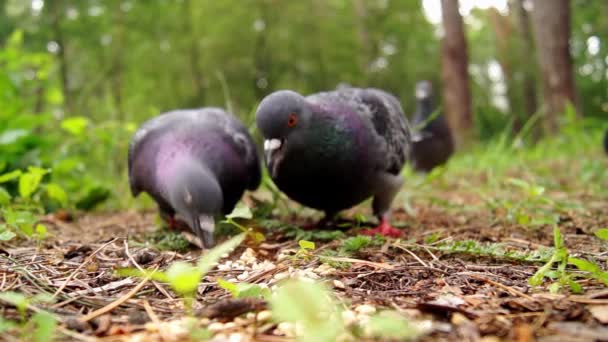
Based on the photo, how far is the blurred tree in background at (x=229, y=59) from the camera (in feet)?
20.0

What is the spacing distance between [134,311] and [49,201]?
3.40 metres

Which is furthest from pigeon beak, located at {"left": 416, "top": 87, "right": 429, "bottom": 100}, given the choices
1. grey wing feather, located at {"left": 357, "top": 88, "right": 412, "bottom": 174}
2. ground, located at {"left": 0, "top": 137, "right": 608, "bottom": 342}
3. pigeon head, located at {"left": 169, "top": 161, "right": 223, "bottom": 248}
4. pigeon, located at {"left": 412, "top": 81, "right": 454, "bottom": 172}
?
pigeon head, located at {"left": 169, "top": 161, "right": 223, "bottom": 248}

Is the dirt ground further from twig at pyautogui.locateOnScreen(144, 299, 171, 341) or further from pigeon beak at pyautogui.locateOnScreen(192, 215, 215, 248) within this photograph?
pigeon beak at pyautogui.locateOnScreen(192, 215, 215, 248)

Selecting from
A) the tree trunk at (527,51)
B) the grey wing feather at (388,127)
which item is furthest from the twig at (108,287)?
the tree trunk at (527,51)

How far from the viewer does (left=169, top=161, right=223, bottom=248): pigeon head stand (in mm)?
3301

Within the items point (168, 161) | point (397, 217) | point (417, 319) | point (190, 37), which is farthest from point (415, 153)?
point (190, 37)

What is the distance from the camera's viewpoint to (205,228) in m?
3.29

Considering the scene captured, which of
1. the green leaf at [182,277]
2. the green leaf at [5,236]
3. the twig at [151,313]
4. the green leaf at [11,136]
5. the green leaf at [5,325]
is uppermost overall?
the green leaf at [11,136]

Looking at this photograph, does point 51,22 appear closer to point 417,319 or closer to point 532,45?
point 417,319

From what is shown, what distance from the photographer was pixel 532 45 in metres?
20.5

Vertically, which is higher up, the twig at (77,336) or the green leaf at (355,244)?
the twig at (77,336)

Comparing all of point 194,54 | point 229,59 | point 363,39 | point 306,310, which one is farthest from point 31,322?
point 363,39

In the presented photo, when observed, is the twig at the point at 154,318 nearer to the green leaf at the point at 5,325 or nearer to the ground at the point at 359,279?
the ground at the point at 359,279

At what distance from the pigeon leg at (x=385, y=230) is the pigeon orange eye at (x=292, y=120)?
101 centimetres
